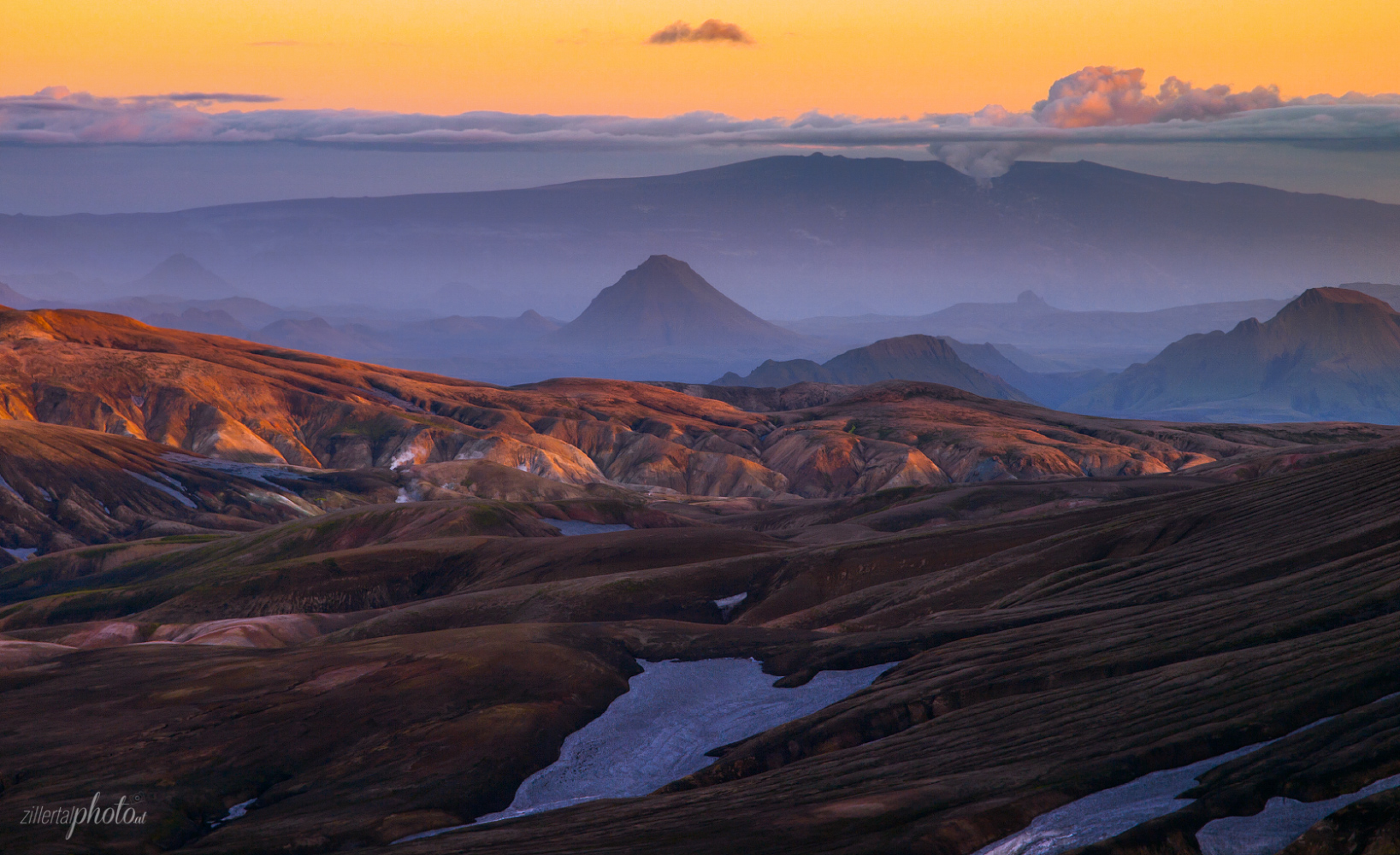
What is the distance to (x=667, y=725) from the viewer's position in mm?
55219

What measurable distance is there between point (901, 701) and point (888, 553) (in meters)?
48.2

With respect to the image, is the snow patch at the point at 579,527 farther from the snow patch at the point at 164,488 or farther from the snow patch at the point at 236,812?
the snow patch at the point at 236,812

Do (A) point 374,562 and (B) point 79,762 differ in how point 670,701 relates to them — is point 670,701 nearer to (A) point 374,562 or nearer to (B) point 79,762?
(B) point 79,762

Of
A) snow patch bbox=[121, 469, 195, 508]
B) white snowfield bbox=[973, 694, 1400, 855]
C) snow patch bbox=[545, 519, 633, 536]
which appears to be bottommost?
snow patch bbox=[121, 469, 195, 508]

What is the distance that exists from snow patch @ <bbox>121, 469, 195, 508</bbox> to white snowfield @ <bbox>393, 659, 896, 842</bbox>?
510ft

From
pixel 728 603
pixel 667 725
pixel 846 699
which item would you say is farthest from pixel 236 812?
pixel 728 603

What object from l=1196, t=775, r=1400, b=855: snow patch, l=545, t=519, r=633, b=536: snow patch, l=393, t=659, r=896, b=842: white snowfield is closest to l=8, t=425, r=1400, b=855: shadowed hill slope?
l=1196, t=775, r=1400, b=855: snow patch

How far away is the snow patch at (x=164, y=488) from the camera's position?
641 ft

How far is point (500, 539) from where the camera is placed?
122 m

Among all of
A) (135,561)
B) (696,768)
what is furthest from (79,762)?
(135,561)

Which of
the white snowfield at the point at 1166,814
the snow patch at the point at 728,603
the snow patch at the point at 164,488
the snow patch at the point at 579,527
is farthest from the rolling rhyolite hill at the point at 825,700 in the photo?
the snow patch at the point at 164,488

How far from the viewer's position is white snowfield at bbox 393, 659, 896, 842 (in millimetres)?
47812

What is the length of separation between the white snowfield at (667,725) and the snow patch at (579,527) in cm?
9282

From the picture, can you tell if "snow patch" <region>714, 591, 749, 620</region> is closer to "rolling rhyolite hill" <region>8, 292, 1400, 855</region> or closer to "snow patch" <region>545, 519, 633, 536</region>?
"rolling rhyolite hill" <region>8, 292, 1400, 855</region>
